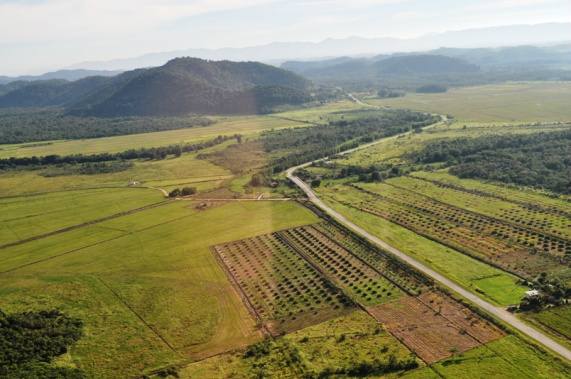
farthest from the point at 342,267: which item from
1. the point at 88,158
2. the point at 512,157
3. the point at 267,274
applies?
the point at 88,158

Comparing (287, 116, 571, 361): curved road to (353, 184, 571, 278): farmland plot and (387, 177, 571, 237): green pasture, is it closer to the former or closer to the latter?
(353, 184, 571, 278): farmland plot

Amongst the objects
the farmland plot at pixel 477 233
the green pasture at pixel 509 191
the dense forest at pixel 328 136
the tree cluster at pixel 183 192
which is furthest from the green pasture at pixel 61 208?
the green pasture at pixel 509 191

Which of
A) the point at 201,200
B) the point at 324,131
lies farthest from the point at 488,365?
the point at 324,131

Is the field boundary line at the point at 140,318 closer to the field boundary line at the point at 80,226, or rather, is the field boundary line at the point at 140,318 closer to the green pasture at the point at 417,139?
the field boundary line at the point at 80,226

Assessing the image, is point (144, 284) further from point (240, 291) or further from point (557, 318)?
point (557, 318)

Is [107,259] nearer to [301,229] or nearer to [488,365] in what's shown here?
[301,229]

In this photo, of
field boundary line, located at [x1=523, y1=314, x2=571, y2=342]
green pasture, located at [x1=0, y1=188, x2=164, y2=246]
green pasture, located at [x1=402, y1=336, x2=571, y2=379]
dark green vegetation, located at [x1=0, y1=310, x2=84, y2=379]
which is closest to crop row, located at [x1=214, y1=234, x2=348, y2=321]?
green pasture, located at [x1=402, y1=336, x2=571, y2=379]
